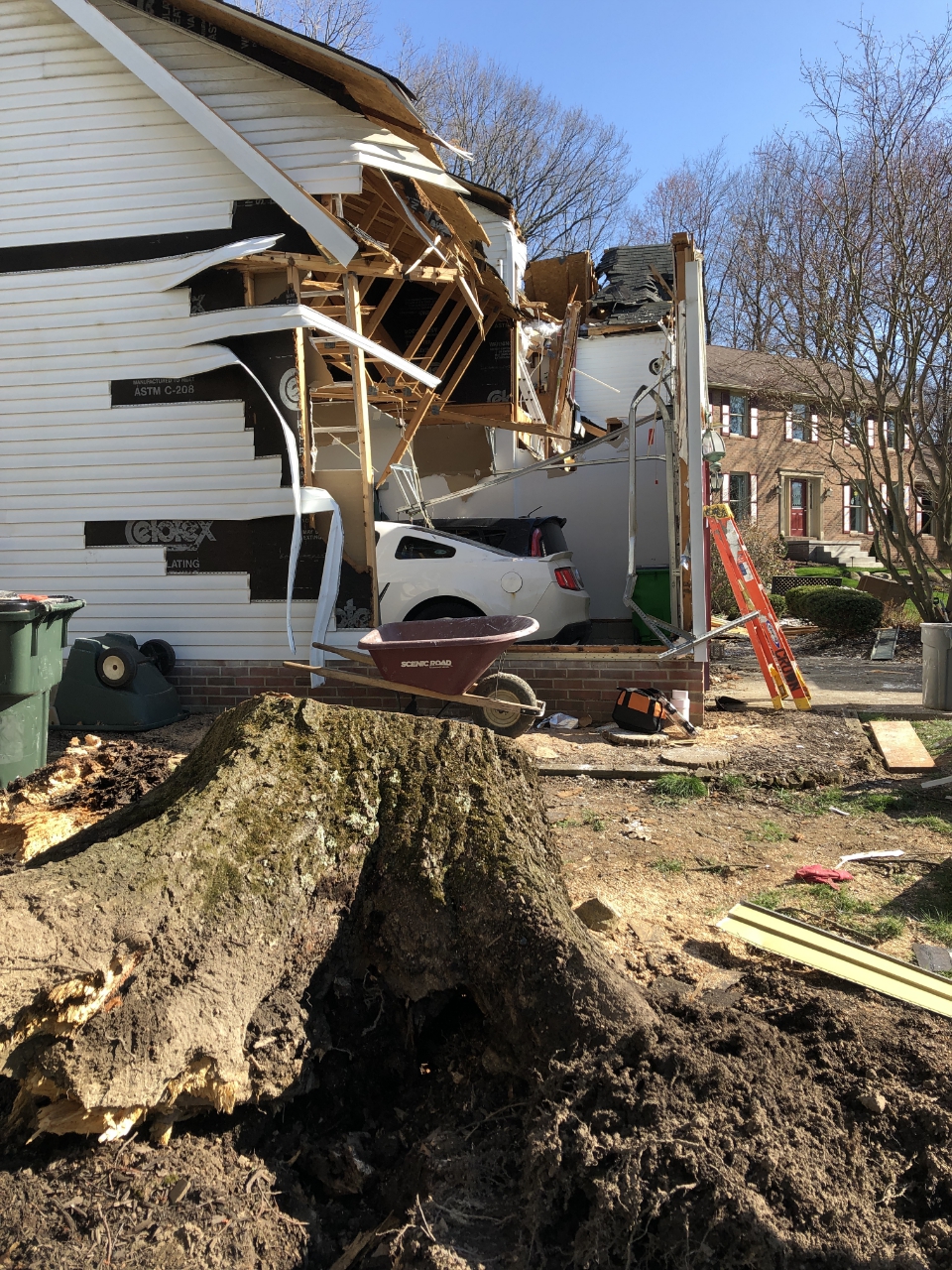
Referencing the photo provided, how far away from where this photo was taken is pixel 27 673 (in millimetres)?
5926

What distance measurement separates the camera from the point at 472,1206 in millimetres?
2061

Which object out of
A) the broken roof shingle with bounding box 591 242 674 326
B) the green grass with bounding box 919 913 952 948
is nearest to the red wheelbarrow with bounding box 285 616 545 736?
the green grass with bounding box 919 913 952 948

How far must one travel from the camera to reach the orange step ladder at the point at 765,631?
9.13 m

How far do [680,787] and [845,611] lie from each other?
11.0m

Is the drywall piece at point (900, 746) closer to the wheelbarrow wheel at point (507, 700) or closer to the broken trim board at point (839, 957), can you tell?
the wheelbarrow wheel at point (507, 700)

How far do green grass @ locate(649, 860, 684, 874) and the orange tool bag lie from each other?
3.14 metres

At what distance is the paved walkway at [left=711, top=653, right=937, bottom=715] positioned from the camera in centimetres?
982

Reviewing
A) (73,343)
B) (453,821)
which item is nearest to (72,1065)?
(453,821)

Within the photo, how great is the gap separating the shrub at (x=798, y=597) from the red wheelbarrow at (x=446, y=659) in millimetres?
11089

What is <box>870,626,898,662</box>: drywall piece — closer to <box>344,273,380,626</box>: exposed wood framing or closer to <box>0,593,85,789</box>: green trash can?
<box>344,273,380,626</box>: exposed wood framing

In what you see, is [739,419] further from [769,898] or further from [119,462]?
[769,898]

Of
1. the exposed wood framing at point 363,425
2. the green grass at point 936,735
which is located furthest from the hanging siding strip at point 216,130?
the green grass at point 936,735

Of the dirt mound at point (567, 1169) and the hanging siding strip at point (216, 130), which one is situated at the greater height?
the hanging siding strip at point (216, 130)

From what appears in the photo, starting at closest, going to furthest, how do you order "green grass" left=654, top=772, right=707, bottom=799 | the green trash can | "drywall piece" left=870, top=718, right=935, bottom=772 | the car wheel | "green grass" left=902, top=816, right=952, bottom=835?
"green grass" left=902, top=816, right=952, bottom=835 → the green trash can → "green grass" left=654, top=772, right=707, bottom=799 → "drywall piece" left=870, top=718, right=935, bottom=772 → the car wheel
